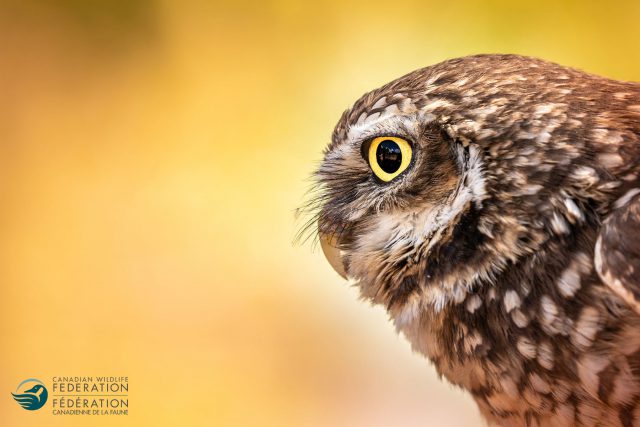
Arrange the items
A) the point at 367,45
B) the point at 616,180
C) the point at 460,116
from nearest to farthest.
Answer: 1. the point at 616,180
2. the point at 460,116
3. the point at 367,45

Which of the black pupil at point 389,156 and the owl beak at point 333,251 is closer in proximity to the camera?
the black pupil at point 389,156

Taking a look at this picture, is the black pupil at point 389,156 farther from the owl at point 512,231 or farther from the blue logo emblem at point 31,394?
the blue logo emblem at point 31,394

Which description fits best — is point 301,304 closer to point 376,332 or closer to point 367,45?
point 376,332

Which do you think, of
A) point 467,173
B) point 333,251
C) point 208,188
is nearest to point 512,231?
point 467,173

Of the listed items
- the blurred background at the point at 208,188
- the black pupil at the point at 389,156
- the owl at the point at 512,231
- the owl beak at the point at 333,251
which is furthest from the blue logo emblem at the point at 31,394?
the black pupil at the point at 389,156

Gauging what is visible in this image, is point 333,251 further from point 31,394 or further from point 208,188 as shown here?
point 31,394

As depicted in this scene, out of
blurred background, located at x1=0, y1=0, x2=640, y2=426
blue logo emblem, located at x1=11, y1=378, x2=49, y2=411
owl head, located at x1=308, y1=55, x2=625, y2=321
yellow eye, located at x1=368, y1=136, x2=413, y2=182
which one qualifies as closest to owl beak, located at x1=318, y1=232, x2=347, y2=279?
owl head, located at x1=308, y1=55, x2=625, y2=321

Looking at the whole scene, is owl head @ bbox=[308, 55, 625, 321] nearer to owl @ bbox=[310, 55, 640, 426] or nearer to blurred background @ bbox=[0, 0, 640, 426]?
owl @ bbox=[310, 55, 640, 426]

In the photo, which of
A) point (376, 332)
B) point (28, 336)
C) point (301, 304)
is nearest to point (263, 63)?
point (301, 304)
